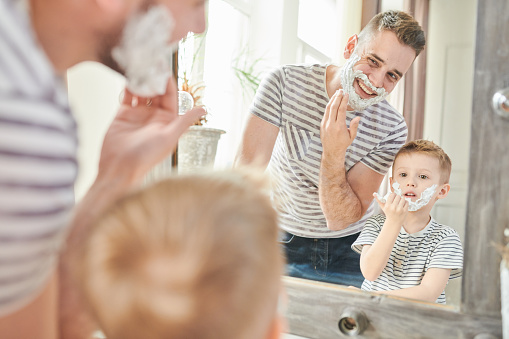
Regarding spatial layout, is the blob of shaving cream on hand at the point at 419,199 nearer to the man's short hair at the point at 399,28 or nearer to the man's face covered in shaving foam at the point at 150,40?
the man's short hair at the point at 399,28

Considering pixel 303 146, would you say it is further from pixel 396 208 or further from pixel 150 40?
pixel 150 40

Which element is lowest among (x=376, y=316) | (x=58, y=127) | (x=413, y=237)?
(x=376, y=316)

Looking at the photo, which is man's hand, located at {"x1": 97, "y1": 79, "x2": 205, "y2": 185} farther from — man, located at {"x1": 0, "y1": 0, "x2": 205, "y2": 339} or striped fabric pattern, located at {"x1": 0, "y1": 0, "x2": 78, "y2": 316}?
striped fabric pattern, located at {"x1": 0, "y1": 0, "x2": 78, "y2": 316}

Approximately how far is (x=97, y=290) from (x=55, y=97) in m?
0.14

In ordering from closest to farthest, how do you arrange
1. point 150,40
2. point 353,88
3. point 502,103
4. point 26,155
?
point 26,155
point 150,40
point 502,103
point 353,88

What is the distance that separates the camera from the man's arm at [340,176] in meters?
0.72

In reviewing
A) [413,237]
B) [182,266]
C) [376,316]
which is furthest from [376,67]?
[182,266]

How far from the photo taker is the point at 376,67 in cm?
70

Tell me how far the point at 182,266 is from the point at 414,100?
46 centimetres

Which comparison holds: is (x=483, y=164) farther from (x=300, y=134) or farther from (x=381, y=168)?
(x=300, y=134)

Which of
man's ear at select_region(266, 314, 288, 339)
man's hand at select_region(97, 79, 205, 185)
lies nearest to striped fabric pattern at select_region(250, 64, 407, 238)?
man's hand at select_region(97, 79, 205, 185)

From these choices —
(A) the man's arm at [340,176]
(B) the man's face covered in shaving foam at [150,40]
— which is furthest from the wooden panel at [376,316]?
(B) the man's face covered in shaving foam at [150,40]

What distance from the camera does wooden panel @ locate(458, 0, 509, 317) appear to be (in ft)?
2.02

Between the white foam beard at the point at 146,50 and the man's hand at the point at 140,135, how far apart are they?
0.13 feet
